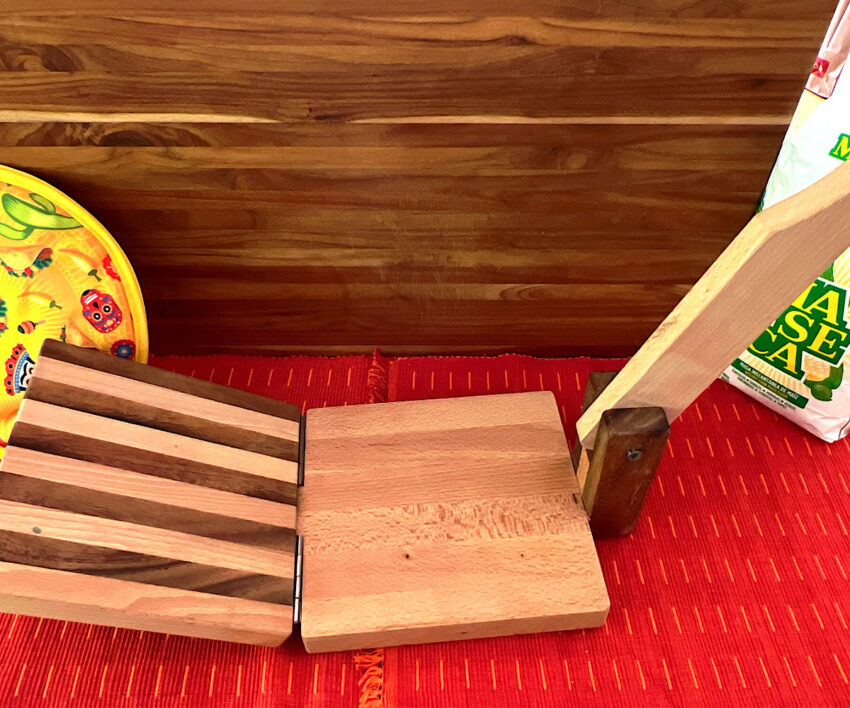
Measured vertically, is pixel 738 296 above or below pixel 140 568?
above

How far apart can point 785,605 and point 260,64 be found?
733 mm

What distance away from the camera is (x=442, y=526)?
75 cm

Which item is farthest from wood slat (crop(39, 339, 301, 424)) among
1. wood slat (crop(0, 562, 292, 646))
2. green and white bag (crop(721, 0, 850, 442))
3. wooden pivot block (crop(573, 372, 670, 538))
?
green and white bag (crop(721, 0, 850, 442))

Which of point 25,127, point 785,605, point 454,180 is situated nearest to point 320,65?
point 454,180

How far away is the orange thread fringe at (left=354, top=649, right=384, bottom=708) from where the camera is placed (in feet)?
2.26

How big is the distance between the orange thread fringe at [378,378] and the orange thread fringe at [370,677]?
0.32 metres

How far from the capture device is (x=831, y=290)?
778 millimetres

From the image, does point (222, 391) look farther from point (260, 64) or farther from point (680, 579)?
point (680, 579)

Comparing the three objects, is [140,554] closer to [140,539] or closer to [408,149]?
[140,539]

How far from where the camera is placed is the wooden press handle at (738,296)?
1.66ft

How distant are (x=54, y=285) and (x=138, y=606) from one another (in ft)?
1.23

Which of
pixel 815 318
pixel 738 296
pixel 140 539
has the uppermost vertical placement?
pixel 738 296

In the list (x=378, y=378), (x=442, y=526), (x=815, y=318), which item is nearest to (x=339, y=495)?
(x=442, y=526)

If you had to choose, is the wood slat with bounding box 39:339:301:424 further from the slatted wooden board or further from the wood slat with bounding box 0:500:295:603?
the wood slat with bounding box 0:500:295:603
